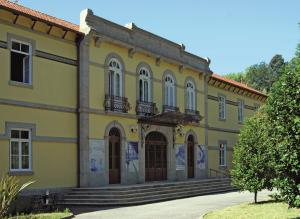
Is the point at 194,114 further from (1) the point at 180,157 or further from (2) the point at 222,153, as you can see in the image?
(2) the point at 222,153

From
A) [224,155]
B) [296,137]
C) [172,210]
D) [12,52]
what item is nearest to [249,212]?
[172,210]

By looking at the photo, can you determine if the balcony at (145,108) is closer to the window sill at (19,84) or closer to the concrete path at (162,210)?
Result: the concrete path at (162,210)

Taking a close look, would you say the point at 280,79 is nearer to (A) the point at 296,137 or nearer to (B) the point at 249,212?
(A) the point at 296,137

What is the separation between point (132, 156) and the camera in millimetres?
25812

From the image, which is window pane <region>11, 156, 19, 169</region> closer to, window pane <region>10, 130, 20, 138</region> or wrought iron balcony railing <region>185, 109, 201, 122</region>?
window pane <region>10, 130, 20, 138</region>

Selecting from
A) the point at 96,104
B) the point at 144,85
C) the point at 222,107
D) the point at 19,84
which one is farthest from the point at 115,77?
the point at 222,107

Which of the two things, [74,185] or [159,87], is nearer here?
[74,185]

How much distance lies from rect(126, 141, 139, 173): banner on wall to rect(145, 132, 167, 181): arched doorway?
1.35 metres

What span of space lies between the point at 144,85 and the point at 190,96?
207 inches

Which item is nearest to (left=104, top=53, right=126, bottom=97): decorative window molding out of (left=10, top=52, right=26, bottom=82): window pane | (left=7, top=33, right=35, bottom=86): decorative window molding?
(left=7, top=33, right=35, bottom=86): decorative window molding

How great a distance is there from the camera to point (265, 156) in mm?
19297

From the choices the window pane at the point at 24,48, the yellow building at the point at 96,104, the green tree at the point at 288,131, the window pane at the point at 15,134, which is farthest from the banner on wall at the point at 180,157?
the green tree at the point at 288,131

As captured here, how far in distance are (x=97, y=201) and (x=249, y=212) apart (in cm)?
694

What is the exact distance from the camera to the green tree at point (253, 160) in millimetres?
19297
